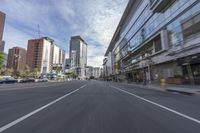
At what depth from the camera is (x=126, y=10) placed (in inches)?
2530

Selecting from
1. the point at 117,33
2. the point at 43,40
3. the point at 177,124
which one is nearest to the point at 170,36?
the point at 177,124

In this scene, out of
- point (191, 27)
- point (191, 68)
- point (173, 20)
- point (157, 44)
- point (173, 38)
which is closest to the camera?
point (191, 27)

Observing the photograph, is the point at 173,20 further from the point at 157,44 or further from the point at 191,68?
the point at 191,68

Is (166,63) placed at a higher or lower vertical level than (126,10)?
lower

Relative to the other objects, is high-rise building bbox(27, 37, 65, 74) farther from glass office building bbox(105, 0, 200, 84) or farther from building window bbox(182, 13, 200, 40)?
building window bbox(182, 13, 200, 40)

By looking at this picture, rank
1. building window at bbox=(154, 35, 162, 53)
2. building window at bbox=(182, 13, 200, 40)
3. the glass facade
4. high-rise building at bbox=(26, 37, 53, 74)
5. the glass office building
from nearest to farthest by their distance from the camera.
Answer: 1. building window at bbox=(182, 13, 200, 40)
2. the glass office building
3. the glass facade
4. building window at bbox=(154, 35, 162, 53)
5. high-rise building at bbox=(26, 37, 53, 74)

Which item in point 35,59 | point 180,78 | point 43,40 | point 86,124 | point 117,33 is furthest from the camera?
point 35,59

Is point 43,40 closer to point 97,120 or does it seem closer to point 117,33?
point 117,33

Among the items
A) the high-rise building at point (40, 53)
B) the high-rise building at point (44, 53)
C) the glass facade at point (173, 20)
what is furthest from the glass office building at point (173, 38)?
the high-rise building at point (40, 53)

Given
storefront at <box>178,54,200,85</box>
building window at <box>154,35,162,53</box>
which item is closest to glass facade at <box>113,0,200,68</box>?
building window at <box>154,35,162,53</box>

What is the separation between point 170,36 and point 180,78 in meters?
10.6

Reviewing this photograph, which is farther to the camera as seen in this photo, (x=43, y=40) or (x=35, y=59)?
(x=35, y=59)

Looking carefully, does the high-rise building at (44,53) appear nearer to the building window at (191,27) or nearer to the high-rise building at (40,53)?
the high-rise building at (40,53)

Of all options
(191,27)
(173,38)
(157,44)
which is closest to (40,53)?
(157,44)
